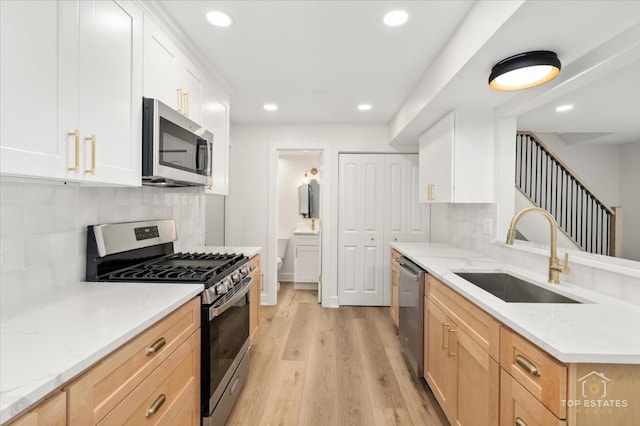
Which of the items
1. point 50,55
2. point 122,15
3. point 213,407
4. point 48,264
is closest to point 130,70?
point 122,15

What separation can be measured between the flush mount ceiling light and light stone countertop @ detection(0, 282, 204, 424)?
6.42ft

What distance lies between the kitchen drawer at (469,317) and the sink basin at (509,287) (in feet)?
0.70

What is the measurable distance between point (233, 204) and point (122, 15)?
2684 mm

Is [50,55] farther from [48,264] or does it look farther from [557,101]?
[557,101]

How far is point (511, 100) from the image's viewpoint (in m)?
2.18

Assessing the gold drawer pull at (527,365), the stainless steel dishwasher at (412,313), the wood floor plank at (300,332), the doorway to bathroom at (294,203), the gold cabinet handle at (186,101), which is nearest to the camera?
the gold drawer pull at (527,365)

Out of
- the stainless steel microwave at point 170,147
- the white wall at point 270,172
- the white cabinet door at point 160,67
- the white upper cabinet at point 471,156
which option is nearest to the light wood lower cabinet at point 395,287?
the white wall at point 270,172

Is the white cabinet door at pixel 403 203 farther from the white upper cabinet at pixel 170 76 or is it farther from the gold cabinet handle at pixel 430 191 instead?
the white upper cabinet at pixel 170 76

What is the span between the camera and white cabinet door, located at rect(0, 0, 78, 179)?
0.88m

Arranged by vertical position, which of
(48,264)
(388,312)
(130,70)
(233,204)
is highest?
(130,70)

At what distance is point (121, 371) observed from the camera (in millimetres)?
956

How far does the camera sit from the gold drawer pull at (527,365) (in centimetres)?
101

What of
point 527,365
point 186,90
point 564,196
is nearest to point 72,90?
point 186,90

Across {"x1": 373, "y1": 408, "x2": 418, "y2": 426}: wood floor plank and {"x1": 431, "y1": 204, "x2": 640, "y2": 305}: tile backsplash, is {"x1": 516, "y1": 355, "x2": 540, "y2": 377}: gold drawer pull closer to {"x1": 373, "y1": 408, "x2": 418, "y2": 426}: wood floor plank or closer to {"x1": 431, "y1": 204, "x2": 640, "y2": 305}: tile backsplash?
{"x1": 431, "y1": 204, "x2": 640, "y2": 305}: tile backsplash
